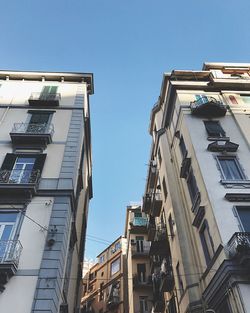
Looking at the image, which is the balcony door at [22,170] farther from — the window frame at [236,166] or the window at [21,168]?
the window frame at [236,166]

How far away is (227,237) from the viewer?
43.5 feet

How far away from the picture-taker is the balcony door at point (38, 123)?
18.1 meters

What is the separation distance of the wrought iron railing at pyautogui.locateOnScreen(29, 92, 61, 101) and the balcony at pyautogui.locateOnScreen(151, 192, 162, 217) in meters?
12.4

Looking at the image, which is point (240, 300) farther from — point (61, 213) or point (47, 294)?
point (61, 213)

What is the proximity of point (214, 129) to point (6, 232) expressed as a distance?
535 inches

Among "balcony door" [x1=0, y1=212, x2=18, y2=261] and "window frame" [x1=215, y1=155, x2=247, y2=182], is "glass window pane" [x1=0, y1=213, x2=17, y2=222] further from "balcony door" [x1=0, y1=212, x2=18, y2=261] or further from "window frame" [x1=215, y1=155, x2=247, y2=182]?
"window frame" [x1=215, y1=155, x2=247, y2=182]

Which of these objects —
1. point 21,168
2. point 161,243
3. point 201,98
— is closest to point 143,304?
point 161,243

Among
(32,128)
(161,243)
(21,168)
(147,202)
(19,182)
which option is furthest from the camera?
(147,202)

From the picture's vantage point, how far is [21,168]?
1595 cm

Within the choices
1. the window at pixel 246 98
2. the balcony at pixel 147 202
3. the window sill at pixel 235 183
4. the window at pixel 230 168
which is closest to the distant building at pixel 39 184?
the window sill at pixel 235 183

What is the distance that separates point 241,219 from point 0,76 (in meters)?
19.7

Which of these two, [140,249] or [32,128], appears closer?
[32,128]

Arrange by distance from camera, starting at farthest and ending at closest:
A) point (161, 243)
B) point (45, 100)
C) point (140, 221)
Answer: point (140, 221) < point (161, 243) < point (45, 100)

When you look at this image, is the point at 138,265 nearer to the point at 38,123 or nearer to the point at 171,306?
the point at 171,306
